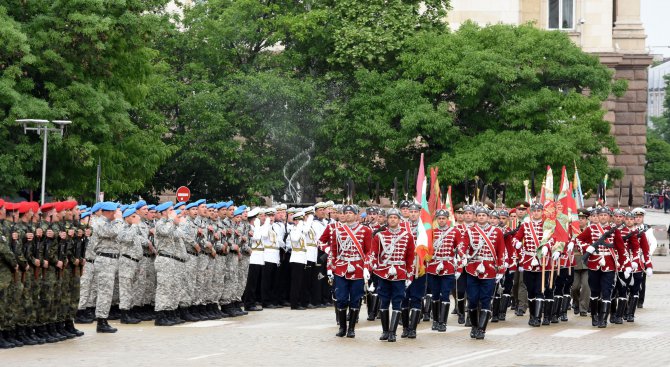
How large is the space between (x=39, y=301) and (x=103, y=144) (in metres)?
22.1

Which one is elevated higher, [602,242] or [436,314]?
[602,242]

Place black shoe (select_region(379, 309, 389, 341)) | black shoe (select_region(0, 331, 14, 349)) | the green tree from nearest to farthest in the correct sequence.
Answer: black shoe (select_region(0, 331, 14, 349)), black shoe (select_region(379, 309, 389, 341)), the green tree

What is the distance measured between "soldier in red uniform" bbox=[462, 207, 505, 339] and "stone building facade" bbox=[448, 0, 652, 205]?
43451 mm

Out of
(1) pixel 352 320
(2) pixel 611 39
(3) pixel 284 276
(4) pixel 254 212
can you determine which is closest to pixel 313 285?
(3) pixel 284 276

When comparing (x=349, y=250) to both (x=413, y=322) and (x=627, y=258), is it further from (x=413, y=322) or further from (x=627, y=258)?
(x=627, y=258)

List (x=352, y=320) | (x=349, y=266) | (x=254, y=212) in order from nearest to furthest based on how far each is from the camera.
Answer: (x=349, y=266) < (x=352, y=320) < (x=254, y=212)

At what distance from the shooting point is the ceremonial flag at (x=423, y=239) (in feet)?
76.5

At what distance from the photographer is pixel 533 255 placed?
1029 inches

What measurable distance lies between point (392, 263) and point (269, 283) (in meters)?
8.01

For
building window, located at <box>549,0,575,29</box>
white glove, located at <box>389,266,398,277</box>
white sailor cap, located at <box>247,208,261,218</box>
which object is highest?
building window, located at <box>549,0,575,29</box>

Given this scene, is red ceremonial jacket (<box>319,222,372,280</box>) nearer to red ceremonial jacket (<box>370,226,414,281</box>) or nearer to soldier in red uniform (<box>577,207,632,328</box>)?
red ceremonial jacket (<box>370,226,414,281</box>)

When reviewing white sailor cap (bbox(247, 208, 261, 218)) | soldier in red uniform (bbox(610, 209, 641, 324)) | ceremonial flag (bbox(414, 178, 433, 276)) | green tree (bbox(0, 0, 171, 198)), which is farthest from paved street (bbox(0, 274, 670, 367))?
green tree (bbox(0, 0, 171, 198))

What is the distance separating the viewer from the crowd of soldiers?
2142cm

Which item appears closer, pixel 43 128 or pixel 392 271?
pixel 392 271
